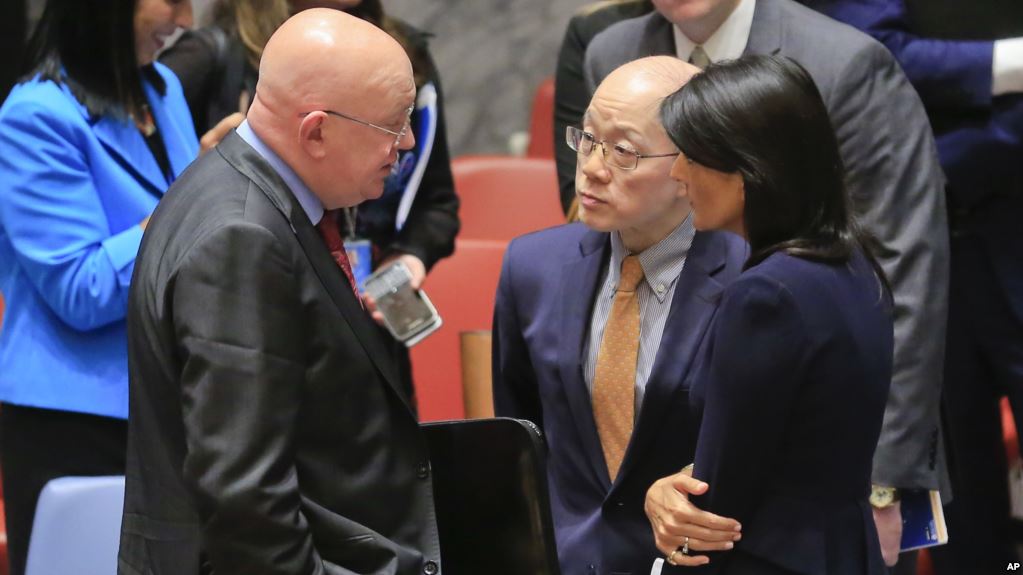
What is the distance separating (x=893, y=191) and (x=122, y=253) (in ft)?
4.68

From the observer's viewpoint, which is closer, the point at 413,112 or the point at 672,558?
the point at 672,558

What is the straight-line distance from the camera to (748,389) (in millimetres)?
1995

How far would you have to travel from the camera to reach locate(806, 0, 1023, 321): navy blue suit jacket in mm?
3074

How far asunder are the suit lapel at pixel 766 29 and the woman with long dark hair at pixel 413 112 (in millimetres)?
818

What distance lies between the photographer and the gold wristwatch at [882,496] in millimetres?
2604

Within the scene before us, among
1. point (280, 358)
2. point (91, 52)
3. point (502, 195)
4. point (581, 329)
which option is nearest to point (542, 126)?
point (502, 195)

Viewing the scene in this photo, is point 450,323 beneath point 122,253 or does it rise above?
beneath

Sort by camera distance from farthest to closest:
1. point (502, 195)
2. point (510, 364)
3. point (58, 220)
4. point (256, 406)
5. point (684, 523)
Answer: point (502, 195) < point (58, 220) < point (510, 364) < point (684, 523) < point (256, 406)

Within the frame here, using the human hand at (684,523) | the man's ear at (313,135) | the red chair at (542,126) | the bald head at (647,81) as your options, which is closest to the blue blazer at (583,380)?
the human hand at (684,523)

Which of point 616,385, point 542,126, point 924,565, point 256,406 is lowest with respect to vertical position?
point 924,565

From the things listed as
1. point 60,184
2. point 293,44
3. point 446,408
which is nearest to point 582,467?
point 293,44

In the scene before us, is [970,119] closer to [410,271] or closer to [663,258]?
[663,258]

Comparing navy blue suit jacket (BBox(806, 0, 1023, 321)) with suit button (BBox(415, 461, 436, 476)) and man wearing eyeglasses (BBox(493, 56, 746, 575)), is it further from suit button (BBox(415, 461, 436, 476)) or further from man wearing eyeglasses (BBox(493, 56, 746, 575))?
suit button (BBox(415, 461, 436, 476))

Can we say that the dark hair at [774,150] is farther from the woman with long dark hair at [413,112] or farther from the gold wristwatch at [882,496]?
the woman with long dark hair at [413,112]
